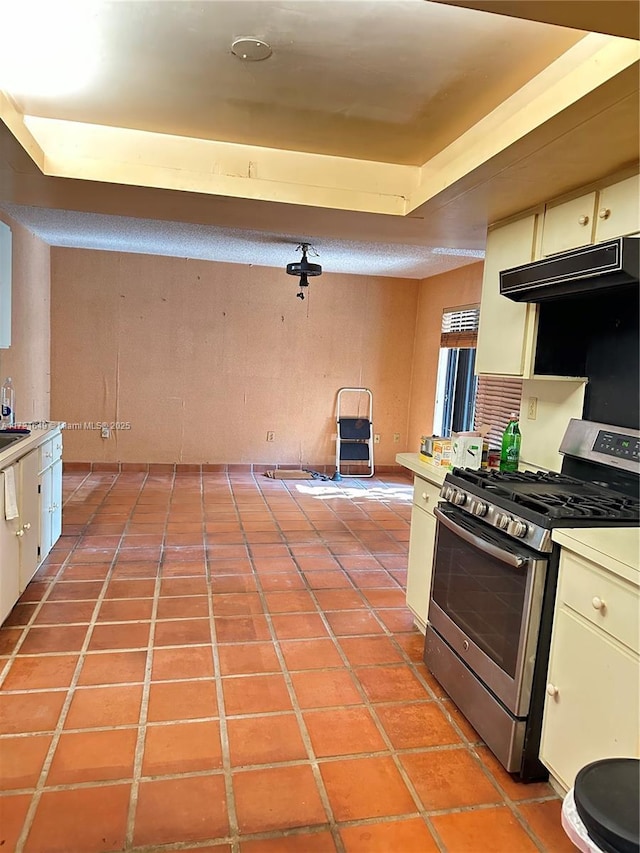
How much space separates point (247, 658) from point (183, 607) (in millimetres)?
636

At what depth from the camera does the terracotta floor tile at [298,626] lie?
2809mm

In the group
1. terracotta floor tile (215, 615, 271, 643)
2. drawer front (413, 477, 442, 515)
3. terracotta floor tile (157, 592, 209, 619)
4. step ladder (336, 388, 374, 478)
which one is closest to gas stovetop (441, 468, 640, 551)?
drawer front (413, 477, 442, 515)

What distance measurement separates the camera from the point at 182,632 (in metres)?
2.80

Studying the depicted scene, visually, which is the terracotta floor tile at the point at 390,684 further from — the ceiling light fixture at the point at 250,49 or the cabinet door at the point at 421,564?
the ceiling light fixture at the point at 250,49

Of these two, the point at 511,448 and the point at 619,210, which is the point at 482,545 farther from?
the point at 619,210

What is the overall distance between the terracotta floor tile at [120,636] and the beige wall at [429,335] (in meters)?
4.25

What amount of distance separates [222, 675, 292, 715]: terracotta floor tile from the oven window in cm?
76

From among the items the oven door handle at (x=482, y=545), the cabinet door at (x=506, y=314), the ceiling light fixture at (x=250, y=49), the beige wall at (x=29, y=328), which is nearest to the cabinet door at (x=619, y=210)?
the cabinet door at (x=506, y=314)

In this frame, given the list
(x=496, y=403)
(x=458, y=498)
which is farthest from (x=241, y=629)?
(x=496, y=403)

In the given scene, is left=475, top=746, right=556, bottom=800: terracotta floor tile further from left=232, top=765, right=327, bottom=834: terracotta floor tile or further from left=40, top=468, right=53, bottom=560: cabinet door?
left=40, top=468, right=53, bottom=560: cabinet door

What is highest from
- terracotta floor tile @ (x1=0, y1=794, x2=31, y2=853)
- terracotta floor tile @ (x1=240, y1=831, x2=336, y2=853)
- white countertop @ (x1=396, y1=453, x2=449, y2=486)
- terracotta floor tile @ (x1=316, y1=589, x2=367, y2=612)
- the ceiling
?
the ceiling

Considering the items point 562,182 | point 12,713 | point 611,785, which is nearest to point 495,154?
point 562,182

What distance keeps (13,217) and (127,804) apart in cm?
440

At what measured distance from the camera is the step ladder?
22.5 ft
